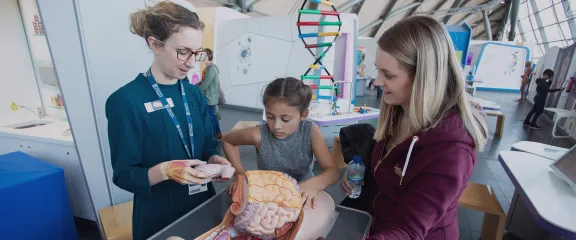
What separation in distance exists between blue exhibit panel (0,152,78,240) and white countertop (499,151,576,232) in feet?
9.80

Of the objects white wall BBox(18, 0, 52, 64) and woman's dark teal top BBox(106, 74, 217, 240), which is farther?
white wall BBox(18, 0, 52, 64)

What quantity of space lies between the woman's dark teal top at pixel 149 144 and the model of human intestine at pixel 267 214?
357mm

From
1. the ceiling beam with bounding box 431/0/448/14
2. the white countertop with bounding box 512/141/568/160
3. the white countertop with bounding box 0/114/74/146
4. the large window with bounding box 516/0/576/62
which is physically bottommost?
the white countertop with bounding box 512/141/568/160

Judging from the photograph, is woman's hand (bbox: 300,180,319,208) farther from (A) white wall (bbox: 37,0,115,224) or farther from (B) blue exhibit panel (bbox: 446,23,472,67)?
(B) blue exhibit panel (bbox: 446,23,472,67)

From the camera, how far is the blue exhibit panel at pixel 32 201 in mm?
1869

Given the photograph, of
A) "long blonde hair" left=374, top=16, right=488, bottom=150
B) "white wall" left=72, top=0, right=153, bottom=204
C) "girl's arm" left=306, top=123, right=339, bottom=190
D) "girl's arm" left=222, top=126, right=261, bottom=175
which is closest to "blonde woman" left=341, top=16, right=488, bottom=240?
"long blonde hair" left=374, top=16, right=488, bottom=150

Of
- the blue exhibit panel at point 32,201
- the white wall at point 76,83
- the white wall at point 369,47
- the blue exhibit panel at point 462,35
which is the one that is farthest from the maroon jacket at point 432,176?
the white wall at point 369,47

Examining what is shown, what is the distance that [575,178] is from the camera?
1.48 m

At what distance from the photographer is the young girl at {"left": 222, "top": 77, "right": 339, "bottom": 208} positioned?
1380 millimetres

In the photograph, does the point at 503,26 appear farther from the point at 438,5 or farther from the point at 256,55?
the point at 256,55

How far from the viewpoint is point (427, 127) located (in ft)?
3.18

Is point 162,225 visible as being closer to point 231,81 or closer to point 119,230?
point 119,230

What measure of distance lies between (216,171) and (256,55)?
6.33 metres

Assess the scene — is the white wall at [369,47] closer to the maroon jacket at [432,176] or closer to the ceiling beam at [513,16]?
the ceiling beam at [513,16]
